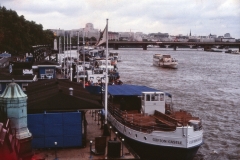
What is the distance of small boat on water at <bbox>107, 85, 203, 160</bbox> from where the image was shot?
22.5m

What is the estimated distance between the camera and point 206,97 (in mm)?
55562

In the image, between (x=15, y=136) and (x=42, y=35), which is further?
(x=42, y=35)

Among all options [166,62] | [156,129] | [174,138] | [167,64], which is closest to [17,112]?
[156,129]

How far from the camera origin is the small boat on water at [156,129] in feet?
73.9

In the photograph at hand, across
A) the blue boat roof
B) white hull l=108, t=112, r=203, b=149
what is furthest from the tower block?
the blue boat roof

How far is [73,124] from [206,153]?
521 inches

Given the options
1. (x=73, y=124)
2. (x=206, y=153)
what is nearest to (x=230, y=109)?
(x=206, y=153)

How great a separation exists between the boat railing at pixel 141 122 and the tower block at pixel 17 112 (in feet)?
28.6

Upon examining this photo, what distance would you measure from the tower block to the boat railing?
8.72 metres

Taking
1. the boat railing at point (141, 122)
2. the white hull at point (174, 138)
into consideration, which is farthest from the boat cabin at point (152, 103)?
the white hull at point (174, 138)

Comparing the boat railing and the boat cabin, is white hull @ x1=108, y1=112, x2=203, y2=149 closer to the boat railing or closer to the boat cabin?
the boat railing

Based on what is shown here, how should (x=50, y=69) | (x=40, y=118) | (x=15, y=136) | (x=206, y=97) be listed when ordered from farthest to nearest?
(x=206, y=97), (x=50, y=69), (x=40, y=118), (x=15, y=136)

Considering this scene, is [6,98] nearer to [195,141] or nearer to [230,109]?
[195,141]

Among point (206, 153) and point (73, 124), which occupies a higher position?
point (73, 124)
